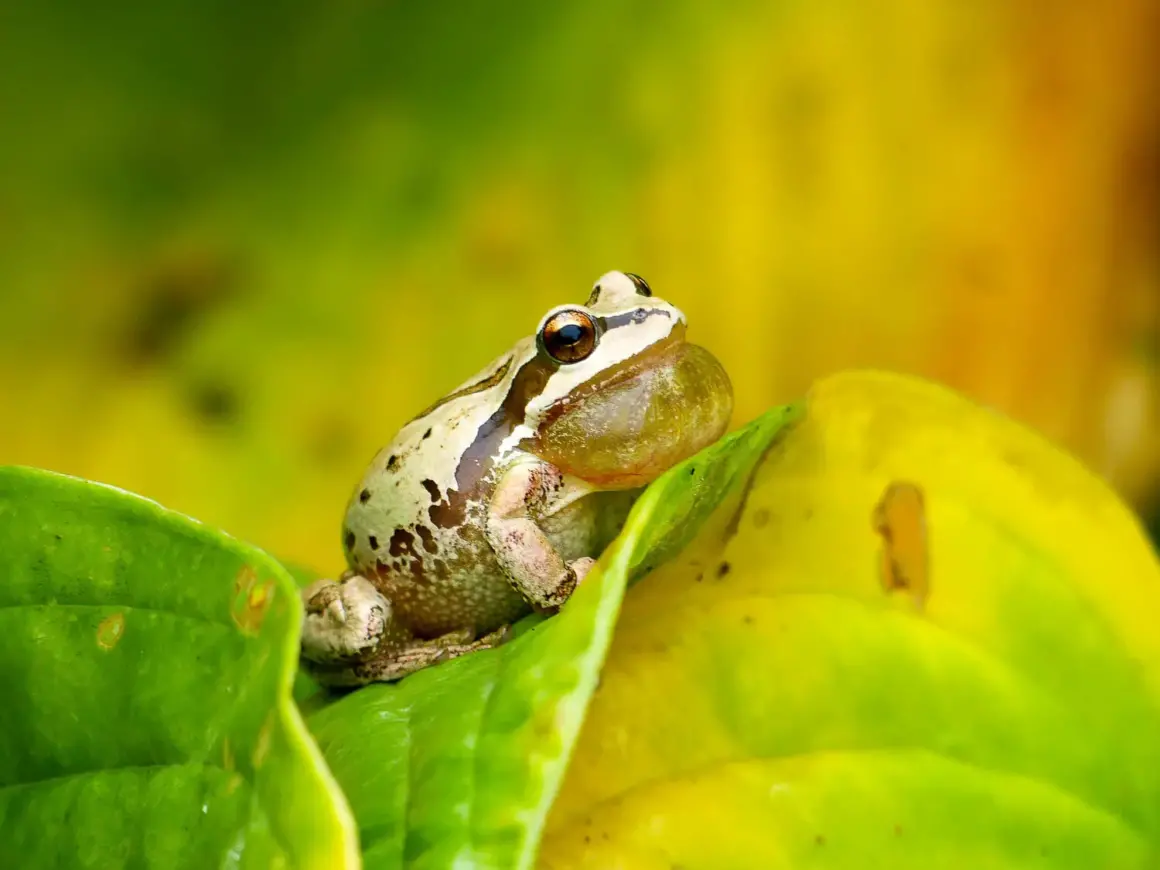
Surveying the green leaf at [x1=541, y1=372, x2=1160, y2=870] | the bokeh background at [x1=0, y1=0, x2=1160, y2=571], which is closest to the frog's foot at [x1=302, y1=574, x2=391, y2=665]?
the green leaf at [x1=541, y1=372, x2=1160, y2=870]

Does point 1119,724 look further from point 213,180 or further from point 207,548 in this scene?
point 213,180

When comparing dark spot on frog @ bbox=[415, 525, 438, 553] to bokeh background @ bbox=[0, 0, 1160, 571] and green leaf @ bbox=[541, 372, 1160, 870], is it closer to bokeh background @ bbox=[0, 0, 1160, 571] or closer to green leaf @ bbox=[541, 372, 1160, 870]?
green leaf @ bbox=[541, 372, 1160, 870]

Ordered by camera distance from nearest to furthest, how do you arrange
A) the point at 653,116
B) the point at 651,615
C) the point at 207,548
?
the point at 207,548, the point at 651,615, the point at 653,116

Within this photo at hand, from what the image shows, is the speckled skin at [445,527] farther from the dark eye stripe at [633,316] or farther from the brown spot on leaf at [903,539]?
the brown spot on leaf at [903,539]

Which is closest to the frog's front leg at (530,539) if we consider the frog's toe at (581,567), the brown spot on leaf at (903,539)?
the frog's toe at (581,567)

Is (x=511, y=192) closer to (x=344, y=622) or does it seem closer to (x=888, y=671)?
(x=344, y=622)

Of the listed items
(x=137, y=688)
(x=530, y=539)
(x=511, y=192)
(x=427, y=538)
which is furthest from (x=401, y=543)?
(x=511, y=192)

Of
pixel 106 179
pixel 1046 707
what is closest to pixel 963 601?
pixel 1046 707
